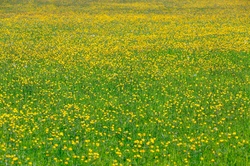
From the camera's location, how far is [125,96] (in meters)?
11.5

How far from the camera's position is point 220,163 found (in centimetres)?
773

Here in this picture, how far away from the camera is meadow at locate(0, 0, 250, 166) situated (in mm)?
8156

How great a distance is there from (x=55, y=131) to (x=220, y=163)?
338 cm

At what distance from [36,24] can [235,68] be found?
14034 mm

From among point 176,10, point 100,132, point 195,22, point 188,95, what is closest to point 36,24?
point 195,22

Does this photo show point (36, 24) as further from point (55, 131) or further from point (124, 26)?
point (55, 131)

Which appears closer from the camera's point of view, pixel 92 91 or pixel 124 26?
pixel 92 91

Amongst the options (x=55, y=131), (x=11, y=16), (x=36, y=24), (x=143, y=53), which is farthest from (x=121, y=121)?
(x=11, y=16)

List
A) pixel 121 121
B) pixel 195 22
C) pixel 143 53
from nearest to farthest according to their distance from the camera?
pixel 121 121 < pixel 143 53 < pixel 195 22

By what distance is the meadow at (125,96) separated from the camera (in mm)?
8156

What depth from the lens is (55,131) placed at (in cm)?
899

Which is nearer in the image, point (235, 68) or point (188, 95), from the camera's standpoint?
point (188, 95)

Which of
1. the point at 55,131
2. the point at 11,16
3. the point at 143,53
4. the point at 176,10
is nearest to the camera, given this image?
the point at 55,131

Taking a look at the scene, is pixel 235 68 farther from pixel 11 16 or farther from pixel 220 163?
pixel 11 16
